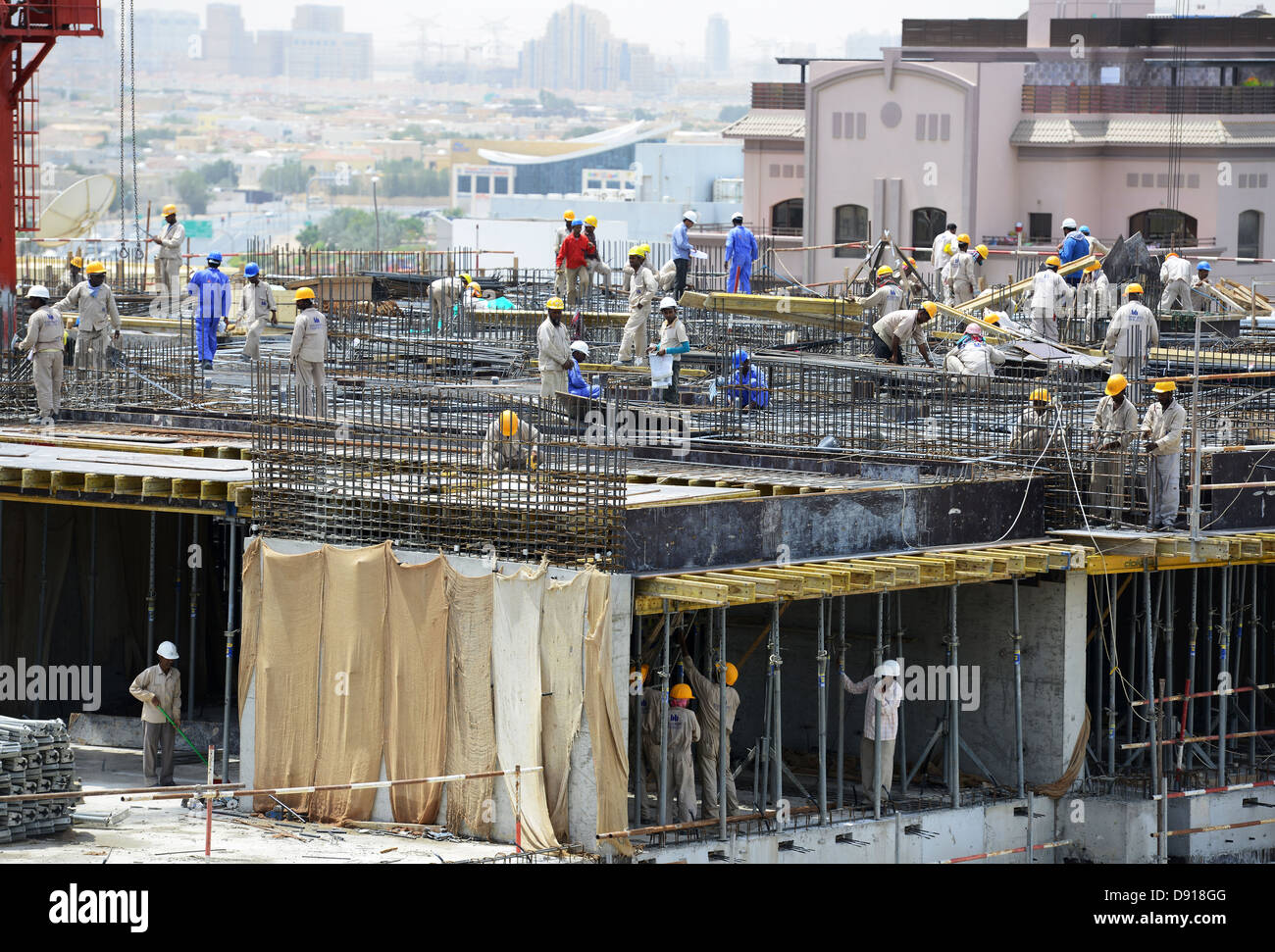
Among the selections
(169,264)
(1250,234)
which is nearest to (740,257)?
(169,264)

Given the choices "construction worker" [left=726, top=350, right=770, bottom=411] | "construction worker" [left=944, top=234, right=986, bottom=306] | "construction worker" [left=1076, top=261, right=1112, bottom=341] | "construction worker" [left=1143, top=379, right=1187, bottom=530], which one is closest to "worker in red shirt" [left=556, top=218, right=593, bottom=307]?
"construction worker" [left=944, top=234, right=986, bottom=306]

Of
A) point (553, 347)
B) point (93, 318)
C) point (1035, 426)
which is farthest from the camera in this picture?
point (93, 318)

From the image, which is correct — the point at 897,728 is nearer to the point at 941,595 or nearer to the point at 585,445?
the point at 941,595

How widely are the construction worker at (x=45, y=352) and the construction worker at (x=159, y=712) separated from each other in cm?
776

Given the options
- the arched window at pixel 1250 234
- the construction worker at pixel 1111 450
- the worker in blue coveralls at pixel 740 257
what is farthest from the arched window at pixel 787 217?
the construction worker at pixel 1111 450

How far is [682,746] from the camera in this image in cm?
2127

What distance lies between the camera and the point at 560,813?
20.6 m

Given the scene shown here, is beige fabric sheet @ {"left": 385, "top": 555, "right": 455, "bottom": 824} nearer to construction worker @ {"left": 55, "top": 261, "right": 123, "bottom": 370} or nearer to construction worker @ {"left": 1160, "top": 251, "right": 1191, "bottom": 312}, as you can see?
construction worker @ {"left": 55, "top": 261, "right": 123, "bottom": 370}

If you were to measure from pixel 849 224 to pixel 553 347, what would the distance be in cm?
4744

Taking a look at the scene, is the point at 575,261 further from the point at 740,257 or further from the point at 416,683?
the point at 416,683

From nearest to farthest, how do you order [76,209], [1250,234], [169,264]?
[169,264] → [76,209] → [1250,234]

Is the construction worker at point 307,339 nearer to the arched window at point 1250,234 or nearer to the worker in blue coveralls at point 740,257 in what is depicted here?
the worker in blue coveralls at point 740,257

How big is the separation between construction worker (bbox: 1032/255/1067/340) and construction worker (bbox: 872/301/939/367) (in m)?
3.36
